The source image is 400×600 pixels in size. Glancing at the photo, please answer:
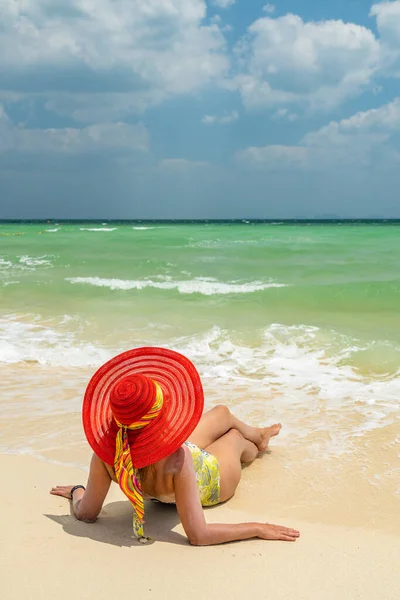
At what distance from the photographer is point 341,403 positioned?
570cm

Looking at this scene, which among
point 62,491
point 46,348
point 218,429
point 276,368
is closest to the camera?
point 62,491

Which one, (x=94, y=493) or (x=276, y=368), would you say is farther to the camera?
(x=276, y=368)

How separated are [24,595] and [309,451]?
8.69 feet

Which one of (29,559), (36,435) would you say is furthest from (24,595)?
(36,435)

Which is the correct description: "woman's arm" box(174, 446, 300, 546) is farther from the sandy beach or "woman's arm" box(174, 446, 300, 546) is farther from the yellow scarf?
the yellow scarf

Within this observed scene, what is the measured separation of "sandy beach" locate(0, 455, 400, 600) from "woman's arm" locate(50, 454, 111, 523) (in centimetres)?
5

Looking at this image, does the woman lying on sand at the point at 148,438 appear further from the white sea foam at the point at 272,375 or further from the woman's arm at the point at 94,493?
the white sea foam at the point at 272,375

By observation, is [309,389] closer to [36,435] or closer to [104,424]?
[36,435]

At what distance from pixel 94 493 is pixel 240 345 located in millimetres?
5060

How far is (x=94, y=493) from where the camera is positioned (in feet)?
10.4

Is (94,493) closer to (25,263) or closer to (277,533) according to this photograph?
(277,533)

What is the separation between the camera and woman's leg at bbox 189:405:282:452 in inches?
154

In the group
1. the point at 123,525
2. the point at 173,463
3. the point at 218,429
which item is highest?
the point at 173,463

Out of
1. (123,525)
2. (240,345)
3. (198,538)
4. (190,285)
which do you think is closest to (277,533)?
(198,538)
